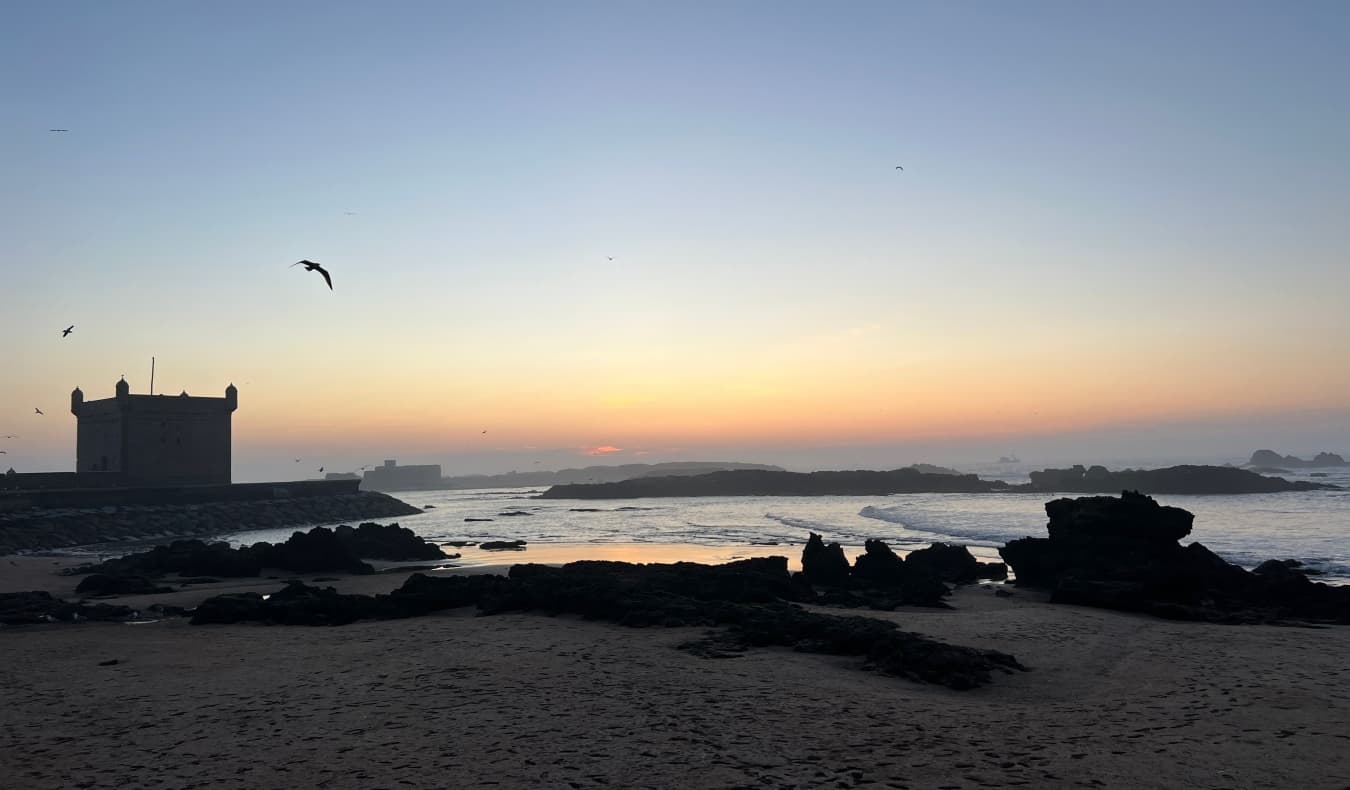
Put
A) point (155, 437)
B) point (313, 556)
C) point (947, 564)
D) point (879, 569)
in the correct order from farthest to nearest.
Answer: point (155, 437)
point (313, 556)
point (947, 564)
point (879, 569)

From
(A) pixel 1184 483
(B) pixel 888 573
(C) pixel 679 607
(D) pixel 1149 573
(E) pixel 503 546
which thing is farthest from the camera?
(A) pixel 1184 483

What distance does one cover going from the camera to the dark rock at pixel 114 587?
81.5 feet

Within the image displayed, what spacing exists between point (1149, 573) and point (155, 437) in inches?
2872

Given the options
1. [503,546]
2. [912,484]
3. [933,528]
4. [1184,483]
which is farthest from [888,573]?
[912,484]

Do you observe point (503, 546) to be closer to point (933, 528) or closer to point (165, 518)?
point (933, 528)

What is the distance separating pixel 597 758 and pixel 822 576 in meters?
17.5

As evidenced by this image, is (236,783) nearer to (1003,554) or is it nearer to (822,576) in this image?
(822,576)

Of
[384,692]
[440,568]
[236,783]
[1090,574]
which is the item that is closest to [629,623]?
[384,692]

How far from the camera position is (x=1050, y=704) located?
11188 millimetres

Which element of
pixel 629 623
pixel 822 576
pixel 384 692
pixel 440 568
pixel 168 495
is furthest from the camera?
pixel 168 495

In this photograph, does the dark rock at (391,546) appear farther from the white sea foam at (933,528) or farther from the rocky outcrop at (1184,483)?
the rocky outcrop at (1184,483)

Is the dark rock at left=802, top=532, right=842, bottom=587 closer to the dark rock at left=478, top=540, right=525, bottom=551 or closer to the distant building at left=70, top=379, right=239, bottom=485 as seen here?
the dark rock at left=478, top=540, right=525, bottom=551

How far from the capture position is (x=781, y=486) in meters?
136

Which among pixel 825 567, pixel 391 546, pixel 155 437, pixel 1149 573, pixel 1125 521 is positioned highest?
pixel 155 437
